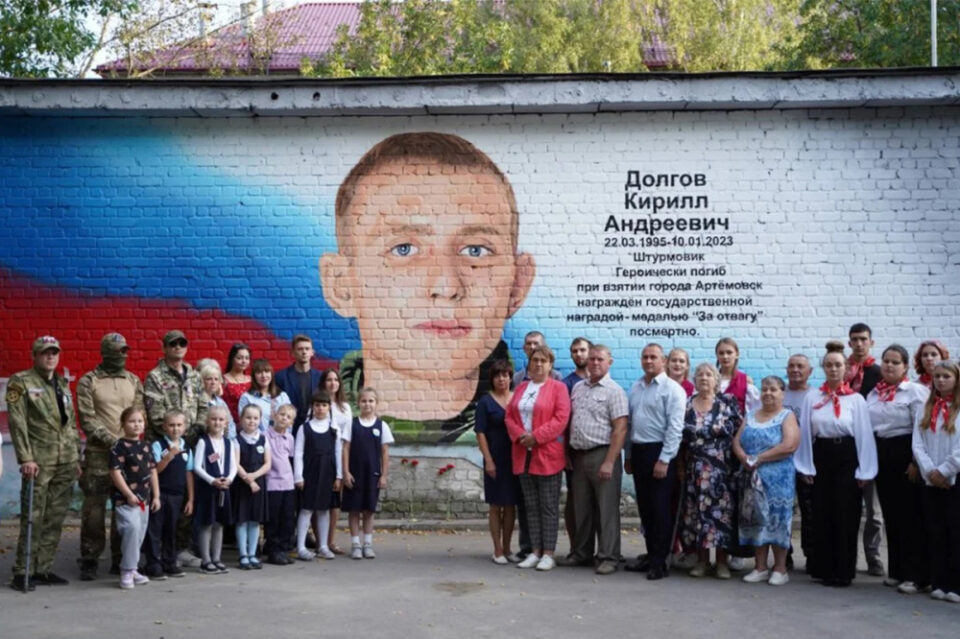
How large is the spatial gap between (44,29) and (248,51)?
12145 millimetres

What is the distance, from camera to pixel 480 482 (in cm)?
1184

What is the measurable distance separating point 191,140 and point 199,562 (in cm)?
449

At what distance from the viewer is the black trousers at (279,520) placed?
388 inches

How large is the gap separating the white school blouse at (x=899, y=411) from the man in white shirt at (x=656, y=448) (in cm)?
149

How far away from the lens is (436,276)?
1189cm

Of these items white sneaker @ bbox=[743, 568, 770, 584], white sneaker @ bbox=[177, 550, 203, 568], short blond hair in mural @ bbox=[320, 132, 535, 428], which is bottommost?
white sneaker @ bbox=[177, 550, 203, 568]

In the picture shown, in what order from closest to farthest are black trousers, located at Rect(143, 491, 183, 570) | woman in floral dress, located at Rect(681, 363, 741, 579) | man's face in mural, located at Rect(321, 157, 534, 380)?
black trousers, located at Rect(143, 491, 183, 570), woman in floral dress, located at Rect(681, 363, 741, 579), man's face in mural, located at Rect(321, 157, 534, 380)

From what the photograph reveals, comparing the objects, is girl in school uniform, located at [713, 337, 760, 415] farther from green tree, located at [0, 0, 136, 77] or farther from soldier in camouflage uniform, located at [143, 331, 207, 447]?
green tree, located at [0, 0, 136, 77]

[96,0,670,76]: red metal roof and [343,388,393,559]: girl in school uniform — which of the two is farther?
[96,0,670,76]: red metal roof

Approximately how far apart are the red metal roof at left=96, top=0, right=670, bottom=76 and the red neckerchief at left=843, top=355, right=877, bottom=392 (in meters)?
21.2

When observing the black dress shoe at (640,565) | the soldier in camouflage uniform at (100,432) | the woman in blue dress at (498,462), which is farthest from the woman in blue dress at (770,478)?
the soldier in camouflage uniform at (100,432)

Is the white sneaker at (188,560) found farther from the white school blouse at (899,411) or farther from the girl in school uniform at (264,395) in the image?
the white school blouse at (899,411)

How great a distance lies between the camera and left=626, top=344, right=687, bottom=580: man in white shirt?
30.5 feet

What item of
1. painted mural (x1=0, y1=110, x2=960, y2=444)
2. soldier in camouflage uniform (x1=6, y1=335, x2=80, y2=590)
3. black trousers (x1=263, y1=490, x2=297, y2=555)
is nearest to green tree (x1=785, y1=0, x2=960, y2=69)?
painted mural (x1=0, y1=110, x2=960, y2=444)
